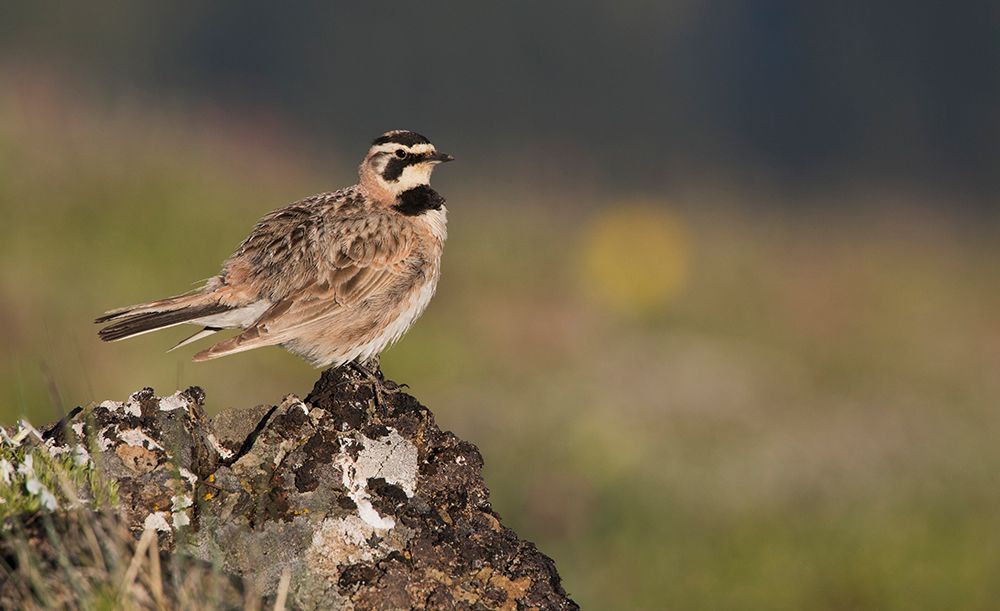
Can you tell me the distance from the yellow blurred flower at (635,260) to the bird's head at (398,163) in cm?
950

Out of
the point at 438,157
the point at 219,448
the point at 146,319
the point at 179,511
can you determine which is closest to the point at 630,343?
the point at 438,157

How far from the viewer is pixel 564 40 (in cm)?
13025

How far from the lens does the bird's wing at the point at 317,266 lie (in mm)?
7699

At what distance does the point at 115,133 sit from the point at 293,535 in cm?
1358

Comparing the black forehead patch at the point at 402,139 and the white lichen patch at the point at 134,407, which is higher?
the black forehead patch at the point at 402,139

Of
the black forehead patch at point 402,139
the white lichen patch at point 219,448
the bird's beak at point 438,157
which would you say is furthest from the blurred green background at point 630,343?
the bird's beak at point 438,157

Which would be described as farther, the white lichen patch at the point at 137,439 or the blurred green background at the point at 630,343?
the blurred green background at the point at 630,343

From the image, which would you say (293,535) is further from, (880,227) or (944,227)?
(944,227)

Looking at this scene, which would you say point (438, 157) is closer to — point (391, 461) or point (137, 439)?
point (391, 461)

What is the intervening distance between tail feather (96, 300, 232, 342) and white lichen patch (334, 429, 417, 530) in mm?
1994

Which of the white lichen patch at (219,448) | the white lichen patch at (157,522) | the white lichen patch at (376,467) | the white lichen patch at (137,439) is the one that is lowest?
the white lichen patch at (157,522)

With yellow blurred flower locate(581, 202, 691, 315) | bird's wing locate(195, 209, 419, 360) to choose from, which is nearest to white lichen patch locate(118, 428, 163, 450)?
bird's wing locate(195, 209, 419, 360)

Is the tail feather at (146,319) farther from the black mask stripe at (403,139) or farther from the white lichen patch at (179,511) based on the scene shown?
the white lichen patch at (179,511)

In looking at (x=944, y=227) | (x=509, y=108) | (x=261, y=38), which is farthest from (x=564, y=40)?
(x=944, y=227)
